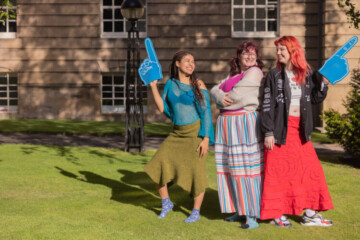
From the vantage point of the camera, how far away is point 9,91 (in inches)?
839

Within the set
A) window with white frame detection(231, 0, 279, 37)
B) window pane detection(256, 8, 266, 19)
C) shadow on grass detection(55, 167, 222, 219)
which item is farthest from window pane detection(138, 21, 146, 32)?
shadow on grass detection(55, 167, 222, 219)

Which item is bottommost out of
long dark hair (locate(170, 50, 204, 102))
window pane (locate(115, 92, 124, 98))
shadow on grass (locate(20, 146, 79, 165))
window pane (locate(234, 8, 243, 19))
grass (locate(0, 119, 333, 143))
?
shadow on grass (locate(20, 146, 79, 165))

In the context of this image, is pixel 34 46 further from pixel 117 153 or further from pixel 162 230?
pixel 162 230

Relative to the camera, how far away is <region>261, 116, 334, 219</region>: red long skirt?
19.1 ft

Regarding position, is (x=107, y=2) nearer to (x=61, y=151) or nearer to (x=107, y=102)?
(x=107, y=102)

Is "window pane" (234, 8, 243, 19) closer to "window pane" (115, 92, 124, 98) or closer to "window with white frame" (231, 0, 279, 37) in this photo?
"window with white frame" (231, 0, 279, 37)

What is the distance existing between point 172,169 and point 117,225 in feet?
2.86

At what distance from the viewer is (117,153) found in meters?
12.3

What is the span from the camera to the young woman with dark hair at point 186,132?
611 cm

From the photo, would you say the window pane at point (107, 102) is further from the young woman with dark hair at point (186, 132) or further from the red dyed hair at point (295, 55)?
the red dyed hair at point (295, 55)

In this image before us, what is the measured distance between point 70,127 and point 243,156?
40.7 feet

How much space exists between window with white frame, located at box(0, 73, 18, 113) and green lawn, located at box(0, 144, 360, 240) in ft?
34.5

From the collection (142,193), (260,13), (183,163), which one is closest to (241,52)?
(183,163)

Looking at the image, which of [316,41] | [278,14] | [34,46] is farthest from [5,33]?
[316,41]
